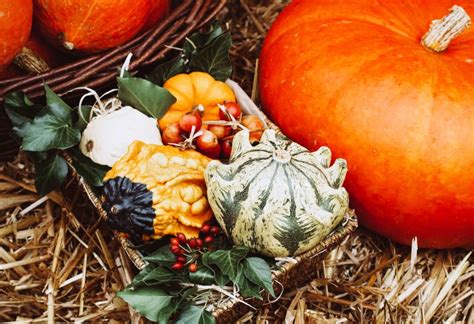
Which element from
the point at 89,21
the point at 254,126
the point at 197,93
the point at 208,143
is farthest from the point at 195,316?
the point at 89,21

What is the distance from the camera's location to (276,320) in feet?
6.89

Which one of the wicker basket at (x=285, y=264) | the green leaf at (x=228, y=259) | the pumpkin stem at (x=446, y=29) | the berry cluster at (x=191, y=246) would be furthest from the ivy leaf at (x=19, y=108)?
the pumpkin stem at (x=446, y=29)

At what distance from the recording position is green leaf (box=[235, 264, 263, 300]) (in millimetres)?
1786

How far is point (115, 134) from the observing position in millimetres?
2012

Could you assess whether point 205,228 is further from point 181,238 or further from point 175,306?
point 175,306

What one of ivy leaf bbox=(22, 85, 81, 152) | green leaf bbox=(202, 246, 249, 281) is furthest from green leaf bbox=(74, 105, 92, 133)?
green leaf bbox=(202, 246, 249, 281)

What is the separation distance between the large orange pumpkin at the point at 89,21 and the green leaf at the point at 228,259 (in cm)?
82

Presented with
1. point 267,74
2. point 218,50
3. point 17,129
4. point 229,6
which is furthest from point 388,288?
point 229,6

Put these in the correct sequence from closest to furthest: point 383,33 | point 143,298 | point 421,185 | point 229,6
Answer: point 143,298
point 421,185
point 383,33
point 229,6

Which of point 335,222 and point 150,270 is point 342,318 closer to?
point 335,222

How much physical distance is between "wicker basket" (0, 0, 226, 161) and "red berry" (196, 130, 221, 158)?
34 centimetres

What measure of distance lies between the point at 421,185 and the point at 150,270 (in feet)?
2.69

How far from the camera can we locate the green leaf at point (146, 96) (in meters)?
2.08

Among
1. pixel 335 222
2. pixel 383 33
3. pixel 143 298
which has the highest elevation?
pixel 383 33
